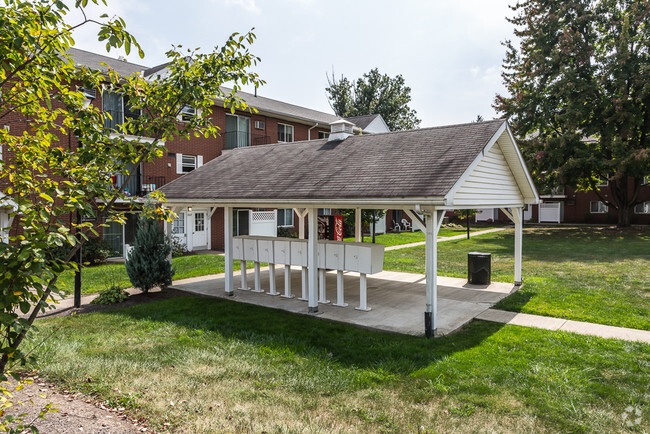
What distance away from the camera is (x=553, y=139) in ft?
90.1

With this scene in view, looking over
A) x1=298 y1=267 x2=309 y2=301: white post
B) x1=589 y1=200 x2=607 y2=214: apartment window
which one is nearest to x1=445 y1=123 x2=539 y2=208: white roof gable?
x1=298 y1=267 x2=309 y2=301: white post

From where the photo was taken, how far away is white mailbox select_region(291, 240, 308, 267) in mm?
10430

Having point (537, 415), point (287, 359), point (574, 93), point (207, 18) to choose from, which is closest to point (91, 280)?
point (287, 359)

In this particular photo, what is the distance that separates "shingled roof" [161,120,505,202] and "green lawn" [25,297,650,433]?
2827mm

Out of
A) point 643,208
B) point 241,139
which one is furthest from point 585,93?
point 241,139

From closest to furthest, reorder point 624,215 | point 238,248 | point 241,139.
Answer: point 238,248
point 241,139
point 624,215

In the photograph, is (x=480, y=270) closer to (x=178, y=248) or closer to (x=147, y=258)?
(x=147, y=258)

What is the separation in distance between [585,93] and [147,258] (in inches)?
1086

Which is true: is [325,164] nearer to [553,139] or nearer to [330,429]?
[330,429]

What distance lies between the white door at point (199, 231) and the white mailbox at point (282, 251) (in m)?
12.0

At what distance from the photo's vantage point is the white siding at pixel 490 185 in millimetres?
8992

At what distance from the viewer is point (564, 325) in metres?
8.63

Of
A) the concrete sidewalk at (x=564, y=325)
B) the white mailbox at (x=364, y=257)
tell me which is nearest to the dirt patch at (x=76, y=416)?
the white mailbox at (x=364, y=257)

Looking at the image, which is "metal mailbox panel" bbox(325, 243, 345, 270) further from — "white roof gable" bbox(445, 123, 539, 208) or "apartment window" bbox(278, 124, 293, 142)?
"apartment window" bbox(278, 124, 293, 142)
